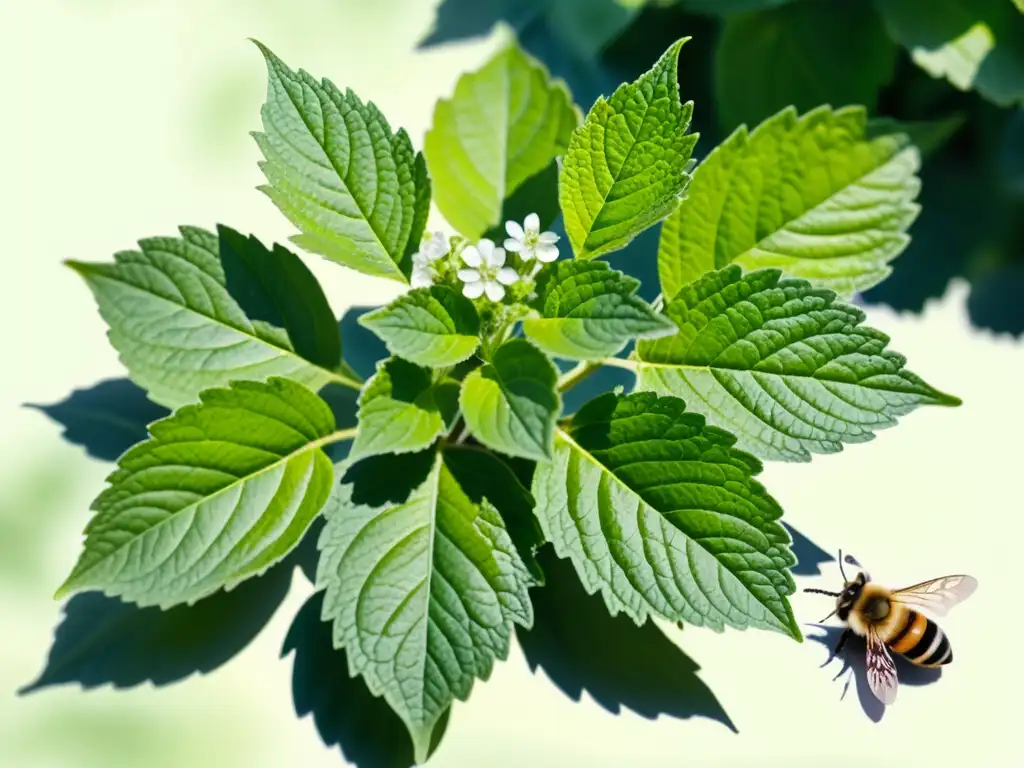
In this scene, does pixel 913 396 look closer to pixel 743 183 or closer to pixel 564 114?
pixel 743 183

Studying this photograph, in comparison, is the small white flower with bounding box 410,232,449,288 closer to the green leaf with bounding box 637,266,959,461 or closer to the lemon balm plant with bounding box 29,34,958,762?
the lemon balm plant with bounding box 29,34,958,762

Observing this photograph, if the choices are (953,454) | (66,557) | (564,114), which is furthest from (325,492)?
(953,454)

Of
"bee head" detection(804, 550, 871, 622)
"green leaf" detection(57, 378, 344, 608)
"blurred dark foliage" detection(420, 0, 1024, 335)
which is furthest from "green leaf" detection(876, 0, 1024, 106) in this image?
"green leaf" detection(57, 378, 344, 608)

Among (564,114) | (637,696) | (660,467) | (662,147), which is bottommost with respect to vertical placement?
(637,696)

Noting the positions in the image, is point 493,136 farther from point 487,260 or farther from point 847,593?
point 847,593

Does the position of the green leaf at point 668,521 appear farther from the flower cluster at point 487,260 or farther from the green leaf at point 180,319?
the green leaf at point 180,319
